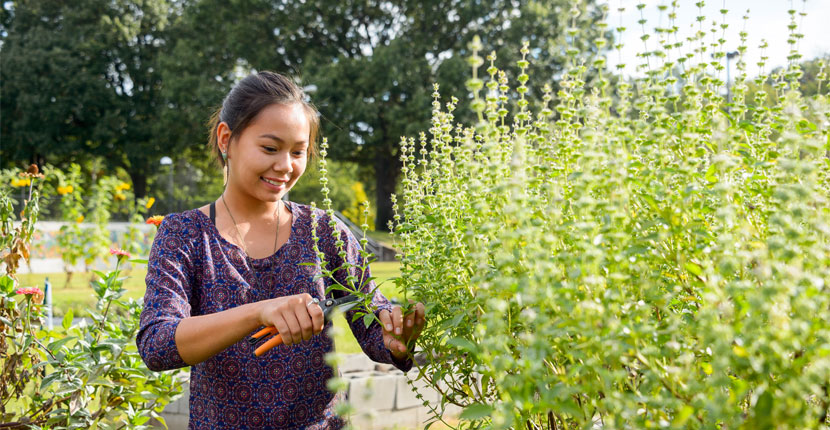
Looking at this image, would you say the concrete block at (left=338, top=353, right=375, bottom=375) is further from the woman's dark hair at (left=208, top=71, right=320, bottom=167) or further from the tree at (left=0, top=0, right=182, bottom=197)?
the tree at (left=0, top=0, right=182, bottom=197)

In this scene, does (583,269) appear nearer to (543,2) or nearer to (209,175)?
(543,2)

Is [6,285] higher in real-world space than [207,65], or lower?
lower

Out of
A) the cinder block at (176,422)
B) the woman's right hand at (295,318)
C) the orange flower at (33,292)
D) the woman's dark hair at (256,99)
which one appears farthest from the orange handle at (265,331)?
the cinder block at (176,422)

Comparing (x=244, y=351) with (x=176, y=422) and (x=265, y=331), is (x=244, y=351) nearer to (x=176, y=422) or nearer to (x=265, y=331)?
(x=265, y=331)

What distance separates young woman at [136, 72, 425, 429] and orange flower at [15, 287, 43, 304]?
94cm

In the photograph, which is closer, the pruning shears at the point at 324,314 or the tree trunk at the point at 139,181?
the pruning shears at the point at 324,314

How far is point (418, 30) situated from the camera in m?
24.2

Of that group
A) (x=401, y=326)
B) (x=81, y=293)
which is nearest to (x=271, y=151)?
(x=401, y=326)

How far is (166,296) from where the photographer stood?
78.5 inches

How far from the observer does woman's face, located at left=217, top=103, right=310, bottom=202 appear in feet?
7.11

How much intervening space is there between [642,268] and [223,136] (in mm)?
1699

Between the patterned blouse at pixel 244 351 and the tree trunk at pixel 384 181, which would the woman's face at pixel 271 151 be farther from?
the tree trunk at pixel 384 181

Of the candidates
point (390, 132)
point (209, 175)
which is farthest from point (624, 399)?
point (209, 175)

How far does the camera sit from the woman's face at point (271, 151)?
2166mm
